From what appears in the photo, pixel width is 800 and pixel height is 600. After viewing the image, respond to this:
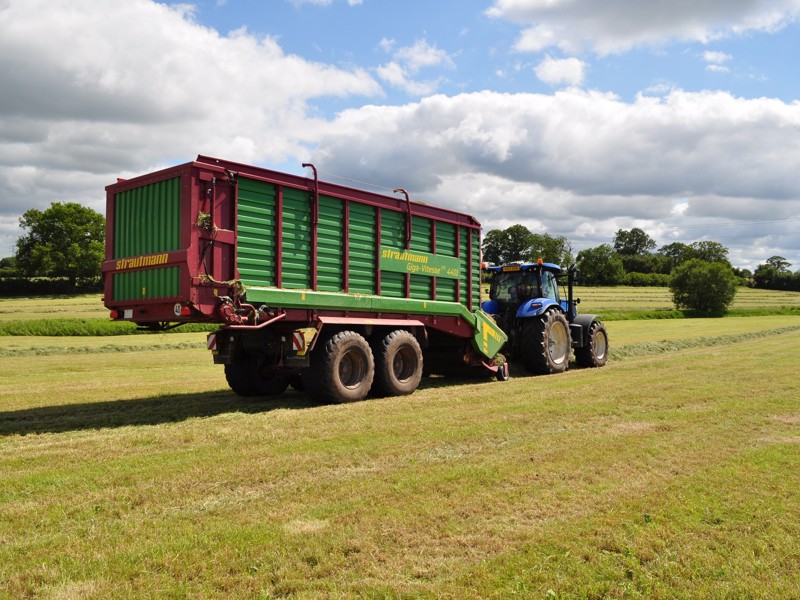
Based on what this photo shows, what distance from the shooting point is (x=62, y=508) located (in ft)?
16.1

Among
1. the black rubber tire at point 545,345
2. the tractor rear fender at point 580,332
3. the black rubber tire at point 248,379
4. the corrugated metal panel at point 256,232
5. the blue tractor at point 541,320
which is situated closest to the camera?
the corrugated metal panel at point 256,232

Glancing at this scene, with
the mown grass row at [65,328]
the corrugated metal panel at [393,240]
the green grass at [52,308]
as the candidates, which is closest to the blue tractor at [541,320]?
the corrugated metal panel at [393,240]

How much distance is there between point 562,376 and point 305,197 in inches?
269

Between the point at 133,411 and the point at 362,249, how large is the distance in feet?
14.1

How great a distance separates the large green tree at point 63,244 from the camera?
59.2 metres

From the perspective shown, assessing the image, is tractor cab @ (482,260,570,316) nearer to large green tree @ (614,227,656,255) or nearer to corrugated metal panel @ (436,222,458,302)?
corrugated metal panel @ (436,222,458,302)

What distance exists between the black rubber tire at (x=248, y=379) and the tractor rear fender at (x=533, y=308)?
19.5ft

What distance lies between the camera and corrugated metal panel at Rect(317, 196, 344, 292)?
10531mm

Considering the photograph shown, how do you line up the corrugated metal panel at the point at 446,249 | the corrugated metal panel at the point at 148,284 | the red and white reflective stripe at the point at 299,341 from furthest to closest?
the corrugated metal panel at the point at 446,249
the red and white reflective stripe at the point at 299,341
the corrugated metal panel at the point at 148,284

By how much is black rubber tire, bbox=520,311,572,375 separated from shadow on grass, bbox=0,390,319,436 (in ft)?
18.3

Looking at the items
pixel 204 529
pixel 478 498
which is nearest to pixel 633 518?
pixel 478 498

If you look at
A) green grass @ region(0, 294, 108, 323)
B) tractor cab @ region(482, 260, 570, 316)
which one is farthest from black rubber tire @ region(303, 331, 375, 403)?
green grass @ region(0, 294, 108, 323)

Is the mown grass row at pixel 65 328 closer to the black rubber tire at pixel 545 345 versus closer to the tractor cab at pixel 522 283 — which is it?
the tractor cab at pixel 522 283

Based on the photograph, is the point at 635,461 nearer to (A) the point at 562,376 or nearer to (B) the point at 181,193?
(B) the point at 181,193
